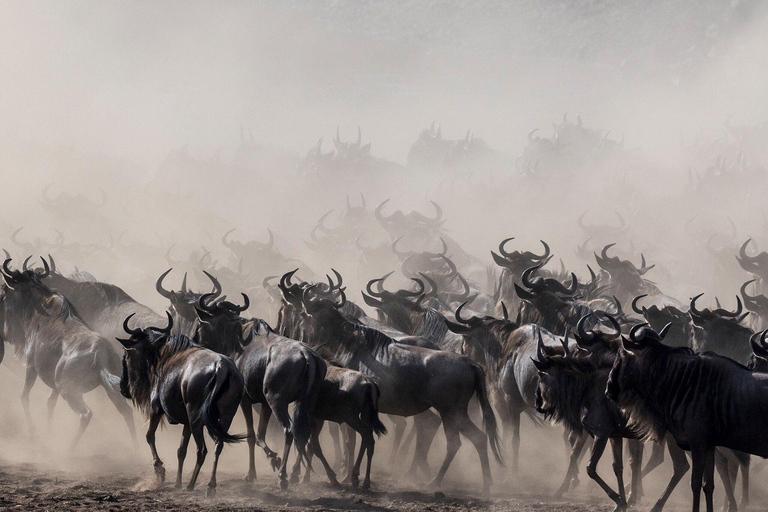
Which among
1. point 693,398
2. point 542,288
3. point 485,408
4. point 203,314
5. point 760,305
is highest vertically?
point 542,288

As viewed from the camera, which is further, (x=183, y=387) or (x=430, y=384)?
(x=430, y=384)

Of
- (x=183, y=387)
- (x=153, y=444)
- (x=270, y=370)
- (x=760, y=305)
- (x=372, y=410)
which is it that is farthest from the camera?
(x=760, y=305)

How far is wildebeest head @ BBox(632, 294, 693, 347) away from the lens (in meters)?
11.3

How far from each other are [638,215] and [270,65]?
7437 centimetres

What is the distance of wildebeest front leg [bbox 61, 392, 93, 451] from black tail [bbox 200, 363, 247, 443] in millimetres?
3423

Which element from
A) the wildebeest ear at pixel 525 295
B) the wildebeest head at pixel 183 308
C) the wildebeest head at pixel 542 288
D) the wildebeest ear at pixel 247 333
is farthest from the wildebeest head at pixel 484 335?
the wildebeest head at pixel 183 308

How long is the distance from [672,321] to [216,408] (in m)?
5.72

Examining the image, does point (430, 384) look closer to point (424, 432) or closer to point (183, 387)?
point (424, 432)

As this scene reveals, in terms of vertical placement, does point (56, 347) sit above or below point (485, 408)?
above

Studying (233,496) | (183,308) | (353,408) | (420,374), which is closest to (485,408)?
(420,374)

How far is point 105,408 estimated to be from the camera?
1352cm

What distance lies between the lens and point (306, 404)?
938 cm

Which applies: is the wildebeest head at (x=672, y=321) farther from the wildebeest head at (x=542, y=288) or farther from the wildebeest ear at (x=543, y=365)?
the wildebeest ear at (x=543, y=365)

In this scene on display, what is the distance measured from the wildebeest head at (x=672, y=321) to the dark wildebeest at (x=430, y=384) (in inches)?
101
